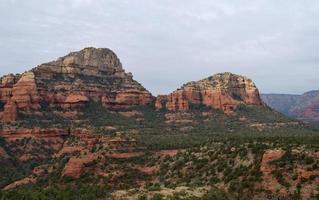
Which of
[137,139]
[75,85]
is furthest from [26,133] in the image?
[137,139]

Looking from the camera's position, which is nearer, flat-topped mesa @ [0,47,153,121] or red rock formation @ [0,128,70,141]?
red rock formation @ [0,128,70,141]

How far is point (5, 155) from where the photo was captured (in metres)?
109

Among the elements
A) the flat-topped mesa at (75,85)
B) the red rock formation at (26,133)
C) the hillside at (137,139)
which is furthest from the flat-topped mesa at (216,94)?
the red rock formation at (26,133)

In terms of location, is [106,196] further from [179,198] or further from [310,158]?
[310,158]

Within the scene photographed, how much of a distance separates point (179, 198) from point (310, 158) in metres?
16.9

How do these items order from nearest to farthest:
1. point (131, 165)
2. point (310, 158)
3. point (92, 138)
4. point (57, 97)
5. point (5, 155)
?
point (310, 158)
point (131, 165)
point (92, 138)
point (5, 155)
point (57, 97)

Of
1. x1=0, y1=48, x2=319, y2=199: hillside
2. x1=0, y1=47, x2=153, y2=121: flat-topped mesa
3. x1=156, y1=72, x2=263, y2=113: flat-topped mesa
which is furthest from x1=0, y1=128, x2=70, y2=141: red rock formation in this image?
x1=156, y1=72, x2=263, y2=113: flat-topped mesa

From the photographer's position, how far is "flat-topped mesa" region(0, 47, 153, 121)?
128m

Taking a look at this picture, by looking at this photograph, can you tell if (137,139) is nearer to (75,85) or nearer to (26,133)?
(26,133)

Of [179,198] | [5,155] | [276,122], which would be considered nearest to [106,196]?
[179,198]

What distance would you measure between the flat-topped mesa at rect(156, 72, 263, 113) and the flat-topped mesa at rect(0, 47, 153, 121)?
745 centimetres

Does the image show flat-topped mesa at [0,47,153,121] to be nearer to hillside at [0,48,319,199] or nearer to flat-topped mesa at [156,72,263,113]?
hillside at [0,48,319,199]

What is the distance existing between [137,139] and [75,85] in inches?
1637

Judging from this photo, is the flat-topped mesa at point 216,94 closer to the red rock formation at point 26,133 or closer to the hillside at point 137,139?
the hillside at point 137,139
